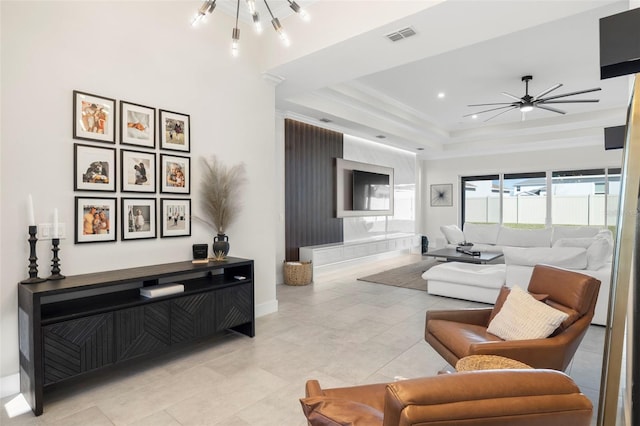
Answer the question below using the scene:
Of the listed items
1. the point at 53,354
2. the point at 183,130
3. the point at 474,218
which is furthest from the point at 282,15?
the point at 474,218

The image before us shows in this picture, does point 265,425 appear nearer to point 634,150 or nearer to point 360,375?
point 360,375

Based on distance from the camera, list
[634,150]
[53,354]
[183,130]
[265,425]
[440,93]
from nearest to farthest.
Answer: [634,150], [265,425], [53,354], [183,130], [440,93]

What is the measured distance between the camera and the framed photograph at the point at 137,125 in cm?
304

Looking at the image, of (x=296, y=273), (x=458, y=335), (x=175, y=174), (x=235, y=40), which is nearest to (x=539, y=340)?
(x=458, y=335)

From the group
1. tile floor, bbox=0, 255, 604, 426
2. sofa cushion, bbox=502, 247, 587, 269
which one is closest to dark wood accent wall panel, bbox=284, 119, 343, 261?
tile floor, bbox=0, 255, 604, 426

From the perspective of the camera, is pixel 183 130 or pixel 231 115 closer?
pixel 183 130

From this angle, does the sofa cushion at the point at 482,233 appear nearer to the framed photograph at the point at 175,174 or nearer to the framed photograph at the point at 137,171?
the framed photograph at the point at 175,174

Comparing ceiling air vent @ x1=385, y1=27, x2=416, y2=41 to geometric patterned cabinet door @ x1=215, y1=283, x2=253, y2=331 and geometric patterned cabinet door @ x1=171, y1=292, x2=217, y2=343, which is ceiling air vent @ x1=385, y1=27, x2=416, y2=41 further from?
geometric patterned cabinet door @ x1=171, y1=292, x2=217, y2=343

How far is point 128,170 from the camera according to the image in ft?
10.1

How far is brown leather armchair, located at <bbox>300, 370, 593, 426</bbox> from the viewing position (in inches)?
33.6

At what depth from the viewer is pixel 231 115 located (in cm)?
390

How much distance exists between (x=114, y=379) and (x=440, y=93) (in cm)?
600

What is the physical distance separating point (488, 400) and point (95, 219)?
3.08 m

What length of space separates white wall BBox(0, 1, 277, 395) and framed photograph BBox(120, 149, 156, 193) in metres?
0.12
